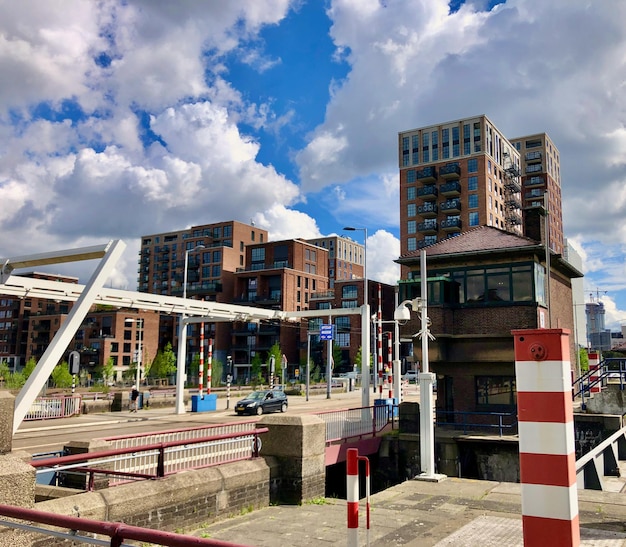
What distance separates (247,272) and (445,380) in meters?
83.3

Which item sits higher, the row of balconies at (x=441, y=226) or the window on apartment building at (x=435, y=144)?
the window on apartment building at (x=435, y=144)

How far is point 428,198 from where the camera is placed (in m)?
88.4

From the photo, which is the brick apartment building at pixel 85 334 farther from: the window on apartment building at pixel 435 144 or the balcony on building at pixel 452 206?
the window on apartment building at pixel 435 144

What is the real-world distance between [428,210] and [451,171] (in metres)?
6.68

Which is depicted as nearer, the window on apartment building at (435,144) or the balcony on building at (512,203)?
the window on apartment building at (435,144)

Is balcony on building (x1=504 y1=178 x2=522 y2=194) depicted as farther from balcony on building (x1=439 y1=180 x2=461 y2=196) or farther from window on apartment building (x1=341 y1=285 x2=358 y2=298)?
window on apartment building (x1=341 y1=285 x2=358 y2=298)

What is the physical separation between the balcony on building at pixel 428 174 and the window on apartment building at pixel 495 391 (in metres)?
65.5

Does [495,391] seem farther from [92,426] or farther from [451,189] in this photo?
[451,189]

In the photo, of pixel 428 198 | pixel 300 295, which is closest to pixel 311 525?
pixel 428 198

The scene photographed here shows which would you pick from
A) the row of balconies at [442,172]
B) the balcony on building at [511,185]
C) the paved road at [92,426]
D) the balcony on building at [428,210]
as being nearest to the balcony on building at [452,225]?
the balcony on building at [428,210]

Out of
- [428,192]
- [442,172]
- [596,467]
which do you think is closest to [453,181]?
[442,172]

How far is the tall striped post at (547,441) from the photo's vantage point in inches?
163

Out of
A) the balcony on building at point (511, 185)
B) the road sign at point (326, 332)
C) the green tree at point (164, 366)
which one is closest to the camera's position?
the road sign at point (326, 332)

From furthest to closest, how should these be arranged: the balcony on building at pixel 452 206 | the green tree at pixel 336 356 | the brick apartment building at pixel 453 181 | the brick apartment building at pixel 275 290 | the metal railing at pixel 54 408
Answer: the brick apartment building at pixel 275 290
the green tree at pixel 336 356
the brick apartment building at pixel 453 181
the balcony on building at pixel 452 206
the metal railing at pixel 54 408
